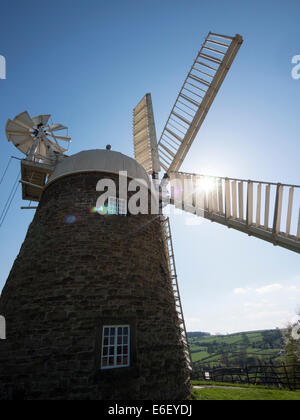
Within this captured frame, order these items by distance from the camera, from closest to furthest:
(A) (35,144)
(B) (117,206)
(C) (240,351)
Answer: (B) (117,206) → (A) (35,144) → (C) (240,351)

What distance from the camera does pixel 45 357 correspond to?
557cm

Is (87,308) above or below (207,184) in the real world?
below

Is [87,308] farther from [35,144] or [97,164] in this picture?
[35,144]

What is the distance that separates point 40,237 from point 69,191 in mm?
2074

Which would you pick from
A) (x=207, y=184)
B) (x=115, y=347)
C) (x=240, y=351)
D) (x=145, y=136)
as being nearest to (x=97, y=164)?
(x=207, y=184)

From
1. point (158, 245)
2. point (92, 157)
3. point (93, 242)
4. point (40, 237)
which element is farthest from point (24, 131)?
point (158, 245)

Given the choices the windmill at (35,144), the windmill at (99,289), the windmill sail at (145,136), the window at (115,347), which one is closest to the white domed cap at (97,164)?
the windmill at (99,289)

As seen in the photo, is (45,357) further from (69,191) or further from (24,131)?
(24,131)

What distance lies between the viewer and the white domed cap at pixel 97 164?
900 centimetres

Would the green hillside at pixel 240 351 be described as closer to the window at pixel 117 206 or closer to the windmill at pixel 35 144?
the window at pixel 117 206

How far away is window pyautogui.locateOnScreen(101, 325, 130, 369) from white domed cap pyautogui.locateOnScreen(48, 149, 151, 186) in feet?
19.4

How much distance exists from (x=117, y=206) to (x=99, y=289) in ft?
10.8

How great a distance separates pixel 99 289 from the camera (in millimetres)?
6645

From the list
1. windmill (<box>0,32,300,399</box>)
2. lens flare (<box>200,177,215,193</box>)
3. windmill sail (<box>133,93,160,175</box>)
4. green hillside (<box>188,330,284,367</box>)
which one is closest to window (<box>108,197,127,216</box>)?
windmill (<box>0,32,300,399</box>)
